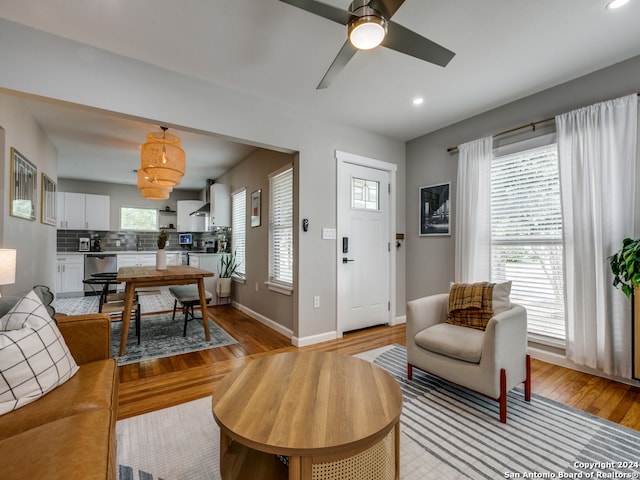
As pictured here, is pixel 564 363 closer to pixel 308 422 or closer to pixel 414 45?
pixel 308 422

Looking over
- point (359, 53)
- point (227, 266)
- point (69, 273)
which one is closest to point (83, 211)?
point (69, 273)

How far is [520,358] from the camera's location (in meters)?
2.04

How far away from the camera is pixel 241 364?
8.92 ft

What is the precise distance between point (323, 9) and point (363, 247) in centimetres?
273

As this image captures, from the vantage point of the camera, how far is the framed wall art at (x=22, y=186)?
2.72 meters

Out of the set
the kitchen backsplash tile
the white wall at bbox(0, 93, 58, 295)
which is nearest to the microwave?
the kitchen backsplash tile

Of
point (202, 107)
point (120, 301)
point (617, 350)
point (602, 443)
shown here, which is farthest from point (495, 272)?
point (120, 301)

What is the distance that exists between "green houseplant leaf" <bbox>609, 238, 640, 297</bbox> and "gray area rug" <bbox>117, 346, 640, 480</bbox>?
954 millimetres

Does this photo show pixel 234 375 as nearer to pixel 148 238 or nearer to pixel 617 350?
pixel 617 350

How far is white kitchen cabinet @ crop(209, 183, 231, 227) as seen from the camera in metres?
5.54

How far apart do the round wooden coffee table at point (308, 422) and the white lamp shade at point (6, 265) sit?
176 cm

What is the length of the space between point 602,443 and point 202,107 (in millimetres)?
3664

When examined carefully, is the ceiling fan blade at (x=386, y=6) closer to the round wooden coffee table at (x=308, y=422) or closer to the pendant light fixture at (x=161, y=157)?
the round wooden coffee table at (x=308, y=422)

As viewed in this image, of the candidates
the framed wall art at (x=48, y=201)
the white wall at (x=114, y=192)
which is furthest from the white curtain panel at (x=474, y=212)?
the white wall at (x=114, y=192)
